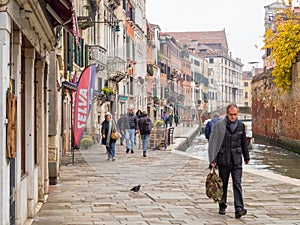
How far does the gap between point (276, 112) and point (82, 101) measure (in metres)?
26.5

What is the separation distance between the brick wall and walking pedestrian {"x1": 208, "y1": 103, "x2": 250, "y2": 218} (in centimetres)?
2193

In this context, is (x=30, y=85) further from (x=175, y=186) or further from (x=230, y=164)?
(x=175, y=186)

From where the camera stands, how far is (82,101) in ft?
46.8

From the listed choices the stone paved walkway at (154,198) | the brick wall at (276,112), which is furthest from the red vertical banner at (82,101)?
the brick wall at (276,112)

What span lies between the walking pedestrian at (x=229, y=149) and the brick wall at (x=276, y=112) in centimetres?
2193

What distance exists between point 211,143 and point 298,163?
16.0 meters

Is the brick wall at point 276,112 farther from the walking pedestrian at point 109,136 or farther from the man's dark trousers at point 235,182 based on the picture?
the man's dark trousers at point 235,182

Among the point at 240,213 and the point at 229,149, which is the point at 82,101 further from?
the point at 240,213

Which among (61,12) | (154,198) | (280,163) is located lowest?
(280,163)

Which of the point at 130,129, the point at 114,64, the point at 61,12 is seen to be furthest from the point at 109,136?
the point at 114,64

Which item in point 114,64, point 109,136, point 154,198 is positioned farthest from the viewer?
point 114,64

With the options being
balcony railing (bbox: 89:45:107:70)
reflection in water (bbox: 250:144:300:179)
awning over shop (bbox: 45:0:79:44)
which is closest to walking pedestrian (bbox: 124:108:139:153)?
reflection in water (bbox: 250:144:300:179)

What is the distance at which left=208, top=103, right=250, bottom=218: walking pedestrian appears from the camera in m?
9.36

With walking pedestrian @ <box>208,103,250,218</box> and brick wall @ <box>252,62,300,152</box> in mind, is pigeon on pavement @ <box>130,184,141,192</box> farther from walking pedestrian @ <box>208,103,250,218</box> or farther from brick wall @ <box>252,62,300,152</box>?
brick wall @ <box>252,62,300,152</box>
